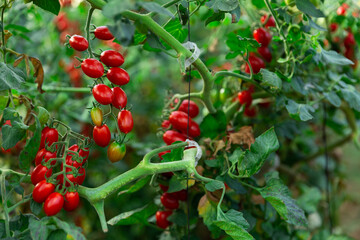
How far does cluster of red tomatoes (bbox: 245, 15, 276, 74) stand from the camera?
98 cm

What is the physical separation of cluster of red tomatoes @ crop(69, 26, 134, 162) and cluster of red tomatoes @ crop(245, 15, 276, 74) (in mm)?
401

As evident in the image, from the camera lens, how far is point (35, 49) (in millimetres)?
1576

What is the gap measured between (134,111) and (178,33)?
1.39m

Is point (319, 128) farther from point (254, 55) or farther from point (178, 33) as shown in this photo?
point (178, 33)

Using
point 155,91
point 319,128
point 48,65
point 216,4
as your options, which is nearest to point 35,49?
point 48,65

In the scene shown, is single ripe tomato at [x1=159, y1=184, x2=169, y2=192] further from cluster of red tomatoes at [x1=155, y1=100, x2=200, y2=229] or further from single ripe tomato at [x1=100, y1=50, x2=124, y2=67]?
single ripe tomato at [x1=100, y1=50, x2=124, y2=67]

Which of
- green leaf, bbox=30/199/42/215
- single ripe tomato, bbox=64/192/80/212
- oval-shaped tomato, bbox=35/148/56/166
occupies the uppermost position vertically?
oval-shaped tomato, bbox=35/148/56/166

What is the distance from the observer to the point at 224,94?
112 cm

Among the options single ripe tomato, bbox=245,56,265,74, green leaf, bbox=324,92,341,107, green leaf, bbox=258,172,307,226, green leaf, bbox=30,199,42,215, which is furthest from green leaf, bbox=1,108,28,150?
green leaf, bbox=324,92,341,107

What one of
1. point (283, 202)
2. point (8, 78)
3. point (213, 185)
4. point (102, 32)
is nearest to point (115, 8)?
point (102, 32)

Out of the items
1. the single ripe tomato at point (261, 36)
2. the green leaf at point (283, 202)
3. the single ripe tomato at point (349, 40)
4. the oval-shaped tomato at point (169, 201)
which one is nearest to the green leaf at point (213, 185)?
the green leaf at point (283, 202)

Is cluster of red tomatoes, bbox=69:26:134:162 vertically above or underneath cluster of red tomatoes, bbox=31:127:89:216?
above

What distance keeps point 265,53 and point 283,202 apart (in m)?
0.45

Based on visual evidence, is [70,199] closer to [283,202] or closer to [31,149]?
[31,149]
